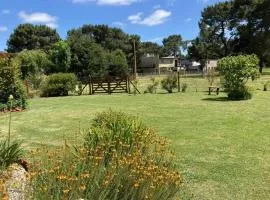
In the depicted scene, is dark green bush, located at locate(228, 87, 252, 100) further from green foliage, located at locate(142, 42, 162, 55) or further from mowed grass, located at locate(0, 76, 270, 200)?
green foliage, located at locate(142, 42, 162, 55)

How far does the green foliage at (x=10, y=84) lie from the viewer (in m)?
18.2

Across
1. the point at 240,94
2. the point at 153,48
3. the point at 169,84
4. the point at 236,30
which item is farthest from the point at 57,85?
the point at 153,48

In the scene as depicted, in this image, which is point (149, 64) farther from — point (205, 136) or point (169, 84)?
point (205, 136)

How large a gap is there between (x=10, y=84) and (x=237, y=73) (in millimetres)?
11798

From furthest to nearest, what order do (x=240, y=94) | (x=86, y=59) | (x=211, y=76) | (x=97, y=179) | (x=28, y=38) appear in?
(x=28, y=38)
(x=86, y=59)
(x=211, y=76)
(x=240, y=94)
(x=97, y=179)

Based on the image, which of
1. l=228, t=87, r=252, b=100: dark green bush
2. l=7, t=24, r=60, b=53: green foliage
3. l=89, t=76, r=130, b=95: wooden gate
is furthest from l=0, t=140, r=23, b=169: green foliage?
l=7, t=24, r=60, b=53: green foliage

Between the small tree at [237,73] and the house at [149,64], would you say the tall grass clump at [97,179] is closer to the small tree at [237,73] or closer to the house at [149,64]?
the small tree at [237,73]

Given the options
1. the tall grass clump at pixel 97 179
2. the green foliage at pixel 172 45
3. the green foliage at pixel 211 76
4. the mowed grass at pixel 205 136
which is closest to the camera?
the tall grass clump at pixel 97 179

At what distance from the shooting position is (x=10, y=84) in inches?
727

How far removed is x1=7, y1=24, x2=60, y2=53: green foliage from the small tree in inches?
2519

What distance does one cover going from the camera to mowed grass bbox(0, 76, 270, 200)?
6.88m

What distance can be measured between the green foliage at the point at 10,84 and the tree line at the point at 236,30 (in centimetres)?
4978

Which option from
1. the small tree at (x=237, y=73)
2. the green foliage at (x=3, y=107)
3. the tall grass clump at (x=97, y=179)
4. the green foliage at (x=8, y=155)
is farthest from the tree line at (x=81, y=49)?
the tall grass clump at (x=97, y=179)

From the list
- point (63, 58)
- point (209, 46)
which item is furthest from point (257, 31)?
point (63, 58)
